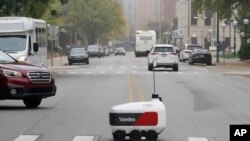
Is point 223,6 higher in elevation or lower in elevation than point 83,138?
higher

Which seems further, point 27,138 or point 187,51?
point 187,51

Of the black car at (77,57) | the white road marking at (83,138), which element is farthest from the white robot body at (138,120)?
the black car at (77,57)

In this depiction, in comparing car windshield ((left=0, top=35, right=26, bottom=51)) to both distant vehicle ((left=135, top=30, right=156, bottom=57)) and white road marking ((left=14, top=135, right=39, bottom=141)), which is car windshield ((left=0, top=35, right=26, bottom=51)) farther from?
distant vehicle ((left=135, top=30, right=156, bottom=57))

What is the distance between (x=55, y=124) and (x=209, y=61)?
50155 millimetres

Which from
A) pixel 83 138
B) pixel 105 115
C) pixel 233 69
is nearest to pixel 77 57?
pixel 233 69

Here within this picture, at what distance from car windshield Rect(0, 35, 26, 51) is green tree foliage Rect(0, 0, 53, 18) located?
8.35m

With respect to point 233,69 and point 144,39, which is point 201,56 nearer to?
point 233,69

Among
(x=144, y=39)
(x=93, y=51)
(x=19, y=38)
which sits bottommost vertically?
(x=93, y=51)

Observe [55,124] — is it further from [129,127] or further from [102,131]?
[129,127]

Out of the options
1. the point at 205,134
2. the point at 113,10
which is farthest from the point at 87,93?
the point at 113,10

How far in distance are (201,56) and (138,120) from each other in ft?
175

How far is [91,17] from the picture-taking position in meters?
130

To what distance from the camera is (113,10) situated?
136 meters

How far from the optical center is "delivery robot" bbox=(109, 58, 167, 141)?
1273 centimetres
